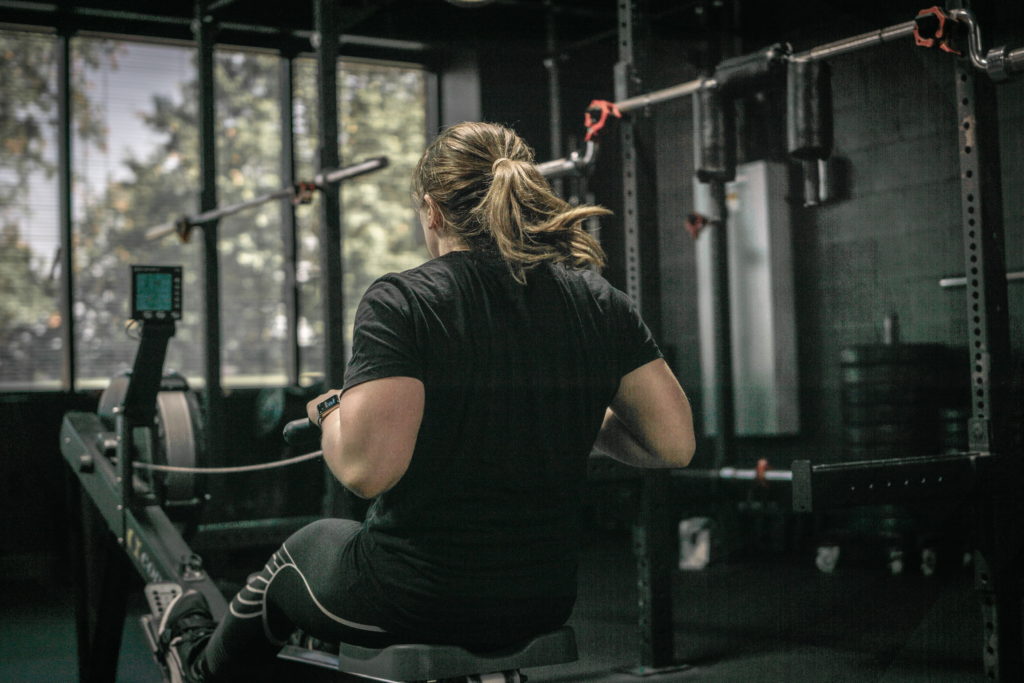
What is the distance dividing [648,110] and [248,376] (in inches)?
127

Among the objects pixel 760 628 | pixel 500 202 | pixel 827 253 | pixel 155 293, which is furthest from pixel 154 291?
pixel 827 253

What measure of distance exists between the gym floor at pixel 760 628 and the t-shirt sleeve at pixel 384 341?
1868 mm

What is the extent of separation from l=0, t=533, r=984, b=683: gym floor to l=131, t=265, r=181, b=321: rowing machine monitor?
1.14m

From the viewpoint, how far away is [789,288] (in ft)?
17.4

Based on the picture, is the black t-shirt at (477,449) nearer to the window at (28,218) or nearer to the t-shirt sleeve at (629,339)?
the t-shirt sleeve at (629,339)

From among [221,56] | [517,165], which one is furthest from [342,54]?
[517,165]

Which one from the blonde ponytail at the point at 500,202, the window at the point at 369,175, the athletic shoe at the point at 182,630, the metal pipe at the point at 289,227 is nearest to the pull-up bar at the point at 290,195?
the metal pipe at the point at 289,227

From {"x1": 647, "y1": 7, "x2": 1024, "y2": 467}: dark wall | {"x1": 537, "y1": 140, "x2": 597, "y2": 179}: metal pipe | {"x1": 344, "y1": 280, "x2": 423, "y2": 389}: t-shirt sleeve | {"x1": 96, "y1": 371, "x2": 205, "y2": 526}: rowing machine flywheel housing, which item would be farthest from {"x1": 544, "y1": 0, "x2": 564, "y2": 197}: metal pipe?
{"x1": 344, "y1": 280, "x2": 423, "y2": 389}: t-shirt sleeve

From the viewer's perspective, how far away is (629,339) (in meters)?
1.57

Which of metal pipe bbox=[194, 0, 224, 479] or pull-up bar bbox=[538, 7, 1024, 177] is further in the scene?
metal pipe bbox=[194, 0, 224, 479]

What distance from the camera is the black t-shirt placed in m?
1.39

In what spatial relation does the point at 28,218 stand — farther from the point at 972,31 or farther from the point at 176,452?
the point at 972,31

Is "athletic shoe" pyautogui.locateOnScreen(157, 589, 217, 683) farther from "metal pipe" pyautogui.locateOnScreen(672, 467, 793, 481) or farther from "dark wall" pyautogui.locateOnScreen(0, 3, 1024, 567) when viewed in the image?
"metal pipe" pyautogui.locateOnScreen(672, 467, 793, 481)

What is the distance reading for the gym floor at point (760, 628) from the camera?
10.3 feet
